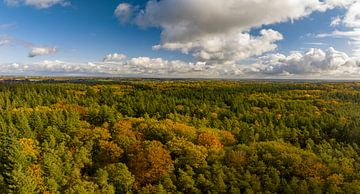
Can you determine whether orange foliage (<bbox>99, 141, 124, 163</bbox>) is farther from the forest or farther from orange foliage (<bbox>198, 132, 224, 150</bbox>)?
orange foliage (<bbox>198, 132, 224, 150</bbox>)

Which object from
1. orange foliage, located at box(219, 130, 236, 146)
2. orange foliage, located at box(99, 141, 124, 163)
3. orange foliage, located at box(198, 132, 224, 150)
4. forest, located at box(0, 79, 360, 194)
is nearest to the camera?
forest, located at box(0, 79, 360, 194)

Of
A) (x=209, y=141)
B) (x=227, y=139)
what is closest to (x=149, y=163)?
(x=209, y=141)

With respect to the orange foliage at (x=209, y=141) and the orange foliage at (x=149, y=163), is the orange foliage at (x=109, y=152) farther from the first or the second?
the orange foliage at (x=209, y=141)

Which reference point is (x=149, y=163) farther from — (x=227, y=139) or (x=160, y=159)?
(x=227, y=139)

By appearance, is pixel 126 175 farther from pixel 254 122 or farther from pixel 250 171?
pixel 254 122

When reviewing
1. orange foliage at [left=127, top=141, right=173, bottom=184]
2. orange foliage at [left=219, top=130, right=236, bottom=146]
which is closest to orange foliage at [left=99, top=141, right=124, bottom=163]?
orange foliage at [left=127, top=141, right=173, bottom=184]

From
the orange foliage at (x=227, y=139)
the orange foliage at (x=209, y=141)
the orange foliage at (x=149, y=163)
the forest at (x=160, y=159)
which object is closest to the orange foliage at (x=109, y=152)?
the forest at (x=160, y=159)

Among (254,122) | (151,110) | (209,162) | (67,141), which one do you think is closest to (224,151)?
(209,162)

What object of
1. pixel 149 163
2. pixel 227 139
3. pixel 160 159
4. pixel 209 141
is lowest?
pixel 149 163

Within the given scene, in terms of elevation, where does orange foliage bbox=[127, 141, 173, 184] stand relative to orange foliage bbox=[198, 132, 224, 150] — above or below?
below

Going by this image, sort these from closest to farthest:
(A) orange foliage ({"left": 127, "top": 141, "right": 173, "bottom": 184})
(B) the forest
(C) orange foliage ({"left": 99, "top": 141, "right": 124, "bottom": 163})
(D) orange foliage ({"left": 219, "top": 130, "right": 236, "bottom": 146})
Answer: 1. (B) the forest
2. (A) orange foliage ({"left": 127, "top": 141, "right": 173, "bottom": 184})
3. (C) orange foliage ({"left": 99, "top": 141, "right": 124, "bottom": 163})
4. (D) orange foliage ({"left": 219, "top": 130, "right": 236, "bottom": 146})

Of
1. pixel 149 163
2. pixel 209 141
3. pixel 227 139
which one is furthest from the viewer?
pixel 227 139
